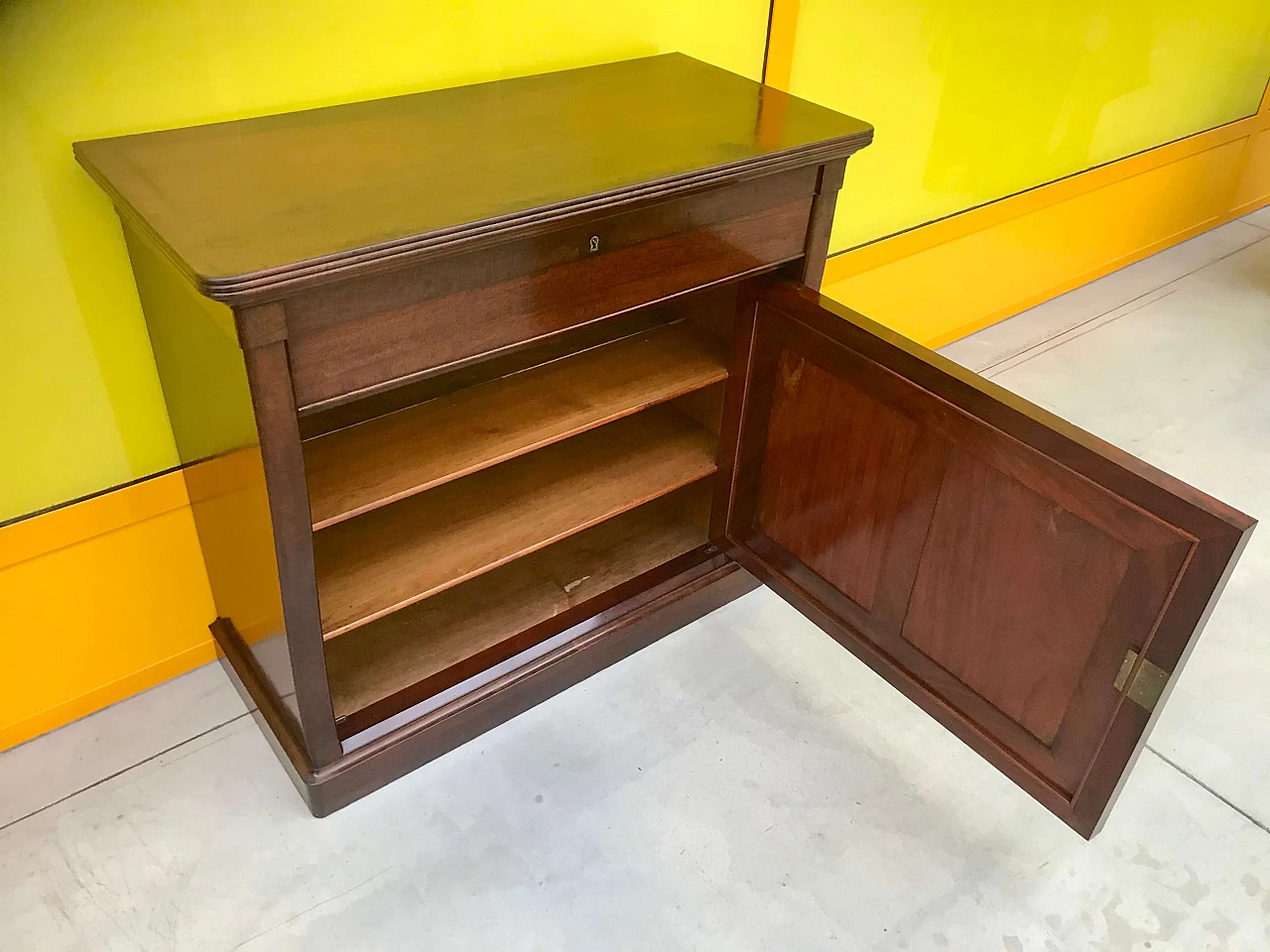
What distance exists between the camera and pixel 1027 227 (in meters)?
2.85

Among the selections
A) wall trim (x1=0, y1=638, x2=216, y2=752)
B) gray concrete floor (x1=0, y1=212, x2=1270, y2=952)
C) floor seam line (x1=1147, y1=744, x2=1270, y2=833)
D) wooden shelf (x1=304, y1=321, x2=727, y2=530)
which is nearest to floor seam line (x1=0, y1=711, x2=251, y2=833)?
gray concrete floor (x1=0, y1=212, x2=1270, y2=952)

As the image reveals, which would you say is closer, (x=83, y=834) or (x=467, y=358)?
(x=467, y=358)

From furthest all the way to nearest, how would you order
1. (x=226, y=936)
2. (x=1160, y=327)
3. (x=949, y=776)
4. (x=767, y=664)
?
(x=1160, y=327), (x=767, y=664), (x=949, y=776), (x=226, y=936)

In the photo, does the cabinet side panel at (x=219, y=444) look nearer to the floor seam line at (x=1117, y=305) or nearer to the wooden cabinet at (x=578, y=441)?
the wooden cabinet at (x=578, y=441)

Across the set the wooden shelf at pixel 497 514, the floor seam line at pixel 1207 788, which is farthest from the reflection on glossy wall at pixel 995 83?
the floor seam line at pixel 1207 788

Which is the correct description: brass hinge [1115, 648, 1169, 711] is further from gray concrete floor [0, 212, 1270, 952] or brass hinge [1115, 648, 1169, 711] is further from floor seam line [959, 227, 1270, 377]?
floor seam line [959, 227, 1270, 377]

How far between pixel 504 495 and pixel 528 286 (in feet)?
1.74

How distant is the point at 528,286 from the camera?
4.11 ft

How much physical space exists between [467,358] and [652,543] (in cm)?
79

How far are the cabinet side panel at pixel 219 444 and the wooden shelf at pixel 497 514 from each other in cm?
12

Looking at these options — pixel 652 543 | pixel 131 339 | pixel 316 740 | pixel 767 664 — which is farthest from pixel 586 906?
pixel 131 339

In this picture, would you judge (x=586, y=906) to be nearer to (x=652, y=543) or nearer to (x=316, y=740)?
(x=316, y=740)

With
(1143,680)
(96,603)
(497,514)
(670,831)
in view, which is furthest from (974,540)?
(96,603)

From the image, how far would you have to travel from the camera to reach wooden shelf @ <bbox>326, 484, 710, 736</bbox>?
1604 millimetres
